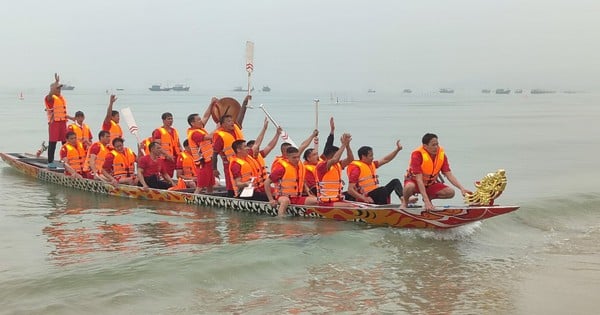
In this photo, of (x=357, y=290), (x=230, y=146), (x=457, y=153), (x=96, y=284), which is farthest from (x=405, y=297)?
(x=457, y=153)

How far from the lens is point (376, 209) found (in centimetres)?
1053

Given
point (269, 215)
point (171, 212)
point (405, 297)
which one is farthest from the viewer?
point (171, 212)

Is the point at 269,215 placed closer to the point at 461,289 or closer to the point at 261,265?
the point at 261,265

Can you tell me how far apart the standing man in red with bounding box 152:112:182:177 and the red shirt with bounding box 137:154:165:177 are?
1.22 ft

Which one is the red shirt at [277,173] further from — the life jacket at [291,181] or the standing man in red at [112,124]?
the standing man in red at [112,124]

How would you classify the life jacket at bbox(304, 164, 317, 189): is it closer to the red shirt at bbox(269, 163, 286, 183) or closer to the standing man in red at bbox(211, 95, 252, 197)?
the red shirt at bbox(269, 163, 286, 183)

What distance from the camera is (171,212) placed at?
42.7 ft

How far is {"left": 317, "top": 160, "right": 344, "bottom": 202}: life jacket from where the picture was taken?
1109cm

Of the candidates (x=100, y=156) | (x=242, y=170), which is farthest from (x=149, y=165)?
(x=242, y=170)

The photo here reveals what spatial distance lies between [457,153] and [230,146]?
1838 centimetres

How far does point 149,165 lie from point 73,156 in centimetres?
276

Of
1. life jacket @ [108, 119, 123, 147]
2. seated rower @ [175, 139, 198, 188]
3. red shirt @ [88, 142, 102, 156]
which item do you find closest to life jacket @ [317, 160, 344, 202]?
seated rower @ [175, 139, 198, 188]

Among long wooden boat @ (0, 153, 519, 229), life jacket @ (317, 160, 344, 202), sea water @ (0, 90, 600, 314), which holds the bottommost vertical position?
sea water @ (0, 90, 600, 314)

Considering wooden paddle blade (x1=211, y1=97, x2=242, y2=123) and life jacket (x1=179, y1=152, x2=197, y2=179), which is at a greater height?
wooden paddle blade (x1=211, y1=97, x2=242, y2=123)
